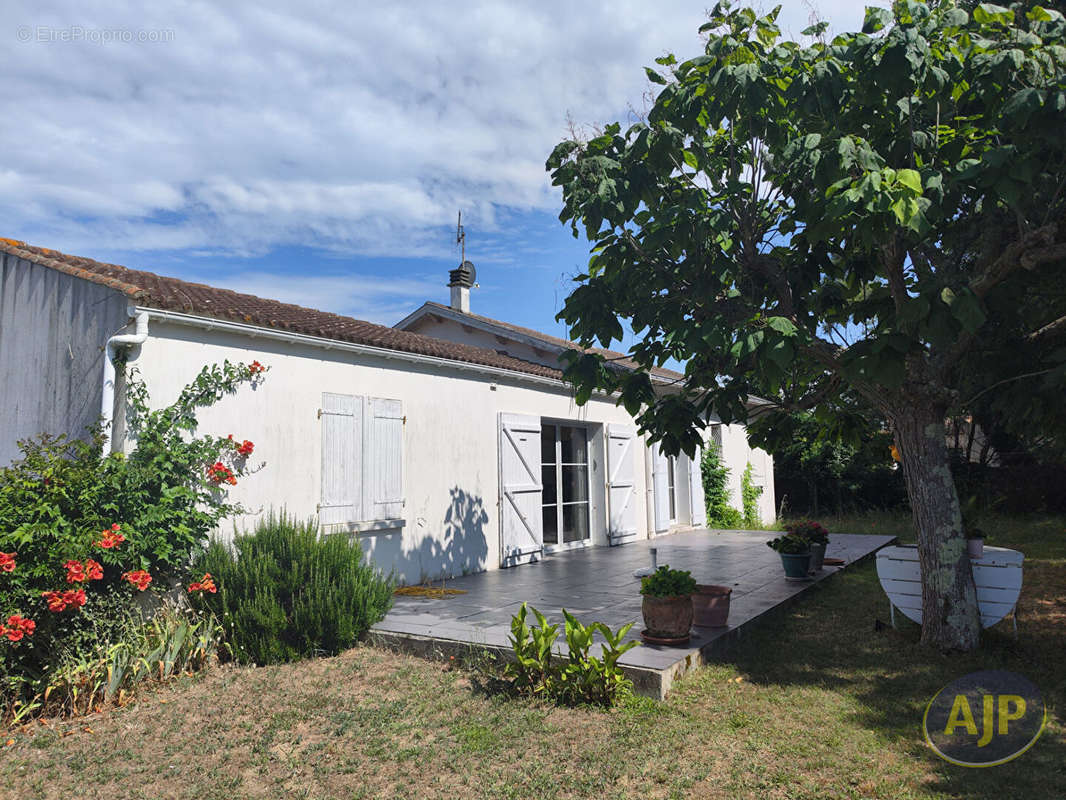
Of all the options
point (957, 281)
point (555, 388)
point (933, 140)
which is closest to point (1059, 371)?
point (957, 281)

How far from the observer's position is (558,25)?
5.88 metres

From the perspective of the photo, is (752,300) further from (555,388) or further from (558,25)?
(555,388)

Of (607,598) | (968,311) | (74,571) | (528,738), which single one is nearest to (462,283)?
(607,598)

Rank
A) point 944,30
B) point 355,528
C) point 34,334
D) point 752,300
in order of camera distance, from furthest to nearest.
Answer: point 355,528
point 34,334
point 752,300
point 944,30

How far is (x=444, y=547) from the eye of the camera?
26.9 feet

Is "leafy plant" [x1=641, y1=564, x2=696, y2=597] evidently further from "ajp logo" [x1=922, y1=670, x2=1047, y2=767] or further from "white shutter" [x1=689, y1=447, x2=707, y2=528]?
"white shutter" [x1=689, y1=447, x2=707, y2=528]

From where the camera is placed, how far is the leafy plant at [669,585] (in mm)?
4992

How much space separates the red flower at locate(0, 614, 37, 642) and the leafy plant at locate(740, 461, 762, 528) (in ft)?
45.1

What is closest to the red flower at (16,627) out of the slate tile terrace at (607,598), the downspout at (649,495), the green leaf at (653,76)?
the slate tile terrace at (607,598)

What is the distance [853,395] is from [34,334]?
8182 millimetres

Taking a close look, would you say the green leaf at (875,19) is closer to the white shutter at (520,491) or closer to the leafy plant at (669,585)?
the leafy plant at (669,585)

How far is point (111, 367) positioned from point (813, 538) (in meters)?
7.54

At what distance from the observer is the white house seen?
5859mm

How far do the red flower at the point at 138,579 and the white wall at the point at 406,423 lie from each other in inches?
51.6
